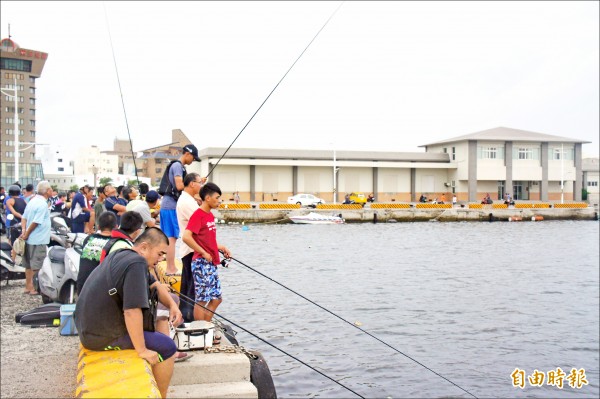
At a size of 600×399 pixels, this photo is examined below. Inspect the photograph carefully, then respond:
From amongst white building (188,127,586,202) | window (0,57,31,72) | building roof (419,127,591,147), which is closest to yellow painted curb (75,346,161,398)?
white building (188,127,586,202)

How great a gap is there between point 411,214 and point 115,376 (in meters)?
46.7

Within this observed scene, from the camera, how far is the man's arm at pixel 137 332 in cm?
393

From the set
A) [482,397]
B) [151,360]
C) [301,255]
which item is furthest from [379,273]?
[151,360]

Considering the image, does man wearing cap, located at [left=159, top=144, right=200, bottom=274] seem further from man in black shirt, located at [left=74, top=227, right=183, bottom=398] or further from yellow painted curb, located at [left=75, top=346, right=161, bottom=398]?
yellow painted curb, located at [left=75, top=346, right=161, bottom=398]

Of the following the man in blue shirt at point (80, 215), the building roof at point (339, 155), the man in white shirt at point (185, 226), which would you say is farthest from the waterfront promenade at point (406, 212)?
the man in white shirt at point (185, 226)

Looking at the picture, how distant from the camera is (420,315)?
13570 mm

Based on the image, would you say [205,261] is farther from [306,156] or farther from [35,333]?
[306,156]

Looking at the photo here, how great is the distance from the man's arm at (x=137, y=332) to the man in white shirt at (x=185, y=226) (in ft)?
6.92

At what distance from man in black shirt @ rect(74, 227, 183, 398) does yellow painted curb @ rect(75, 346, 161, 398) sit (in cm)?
9

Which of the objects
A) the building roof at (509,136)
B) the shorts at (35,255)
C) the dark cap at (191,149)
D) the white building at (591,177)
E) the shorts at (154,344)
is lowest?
the shorts at (154,344)

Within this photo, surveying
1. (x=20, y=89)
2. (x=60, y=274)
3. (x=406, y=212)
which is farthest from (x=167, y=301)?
(x=20, y=89)

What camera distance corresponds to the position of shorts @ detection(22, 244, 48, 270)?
9.44m

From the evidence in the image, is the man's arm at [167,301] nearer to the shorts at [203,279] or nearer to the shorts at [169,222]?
the shorts at [203,279]

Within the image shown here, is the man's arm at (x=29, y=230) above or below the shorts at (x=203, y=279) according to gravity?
above
